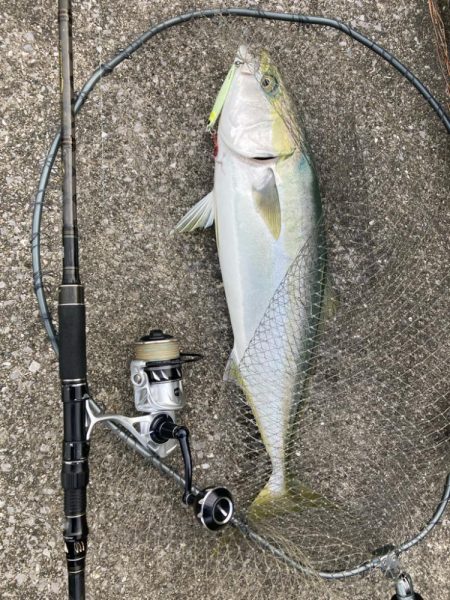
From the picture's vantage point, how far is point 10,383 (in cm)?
188

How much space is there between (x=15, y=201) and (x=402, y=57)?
1750mm

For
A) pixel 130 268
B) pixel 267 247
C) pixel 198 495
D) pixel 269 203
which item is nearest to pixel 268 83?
pixel 269 203

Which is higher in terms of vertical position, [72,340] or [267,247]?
[267,247]

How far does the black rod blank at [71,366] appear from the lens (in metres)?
1.52

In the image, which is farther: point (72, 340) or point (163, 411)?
point (163, 411)

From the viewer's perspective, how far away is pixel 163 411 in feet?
6.09

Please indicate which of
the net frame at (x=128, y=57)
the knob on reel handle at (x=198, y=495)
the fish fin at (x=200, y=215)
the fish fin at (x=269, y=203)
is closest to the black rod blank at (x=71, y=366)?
the net frame at (x=128, y=57)

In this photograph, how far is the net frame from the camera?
1.88 m

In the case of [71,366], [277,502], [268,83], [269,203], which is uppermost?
[268,83]

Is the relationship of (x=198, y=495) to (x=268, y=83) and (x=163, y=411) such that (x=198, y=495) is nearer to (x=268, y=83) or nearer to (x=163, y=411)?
(x=163, y=411)

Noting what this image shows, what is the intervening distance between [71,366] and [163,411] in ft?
1.32

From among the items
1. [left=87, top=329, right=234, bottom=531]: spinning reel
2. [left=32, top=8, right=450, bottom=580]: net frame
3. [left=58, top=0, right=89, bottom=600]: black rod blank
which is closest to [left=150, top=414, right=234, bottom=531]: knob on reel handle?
[left=87, top=329, right=234, bottom=531]: spinning reel

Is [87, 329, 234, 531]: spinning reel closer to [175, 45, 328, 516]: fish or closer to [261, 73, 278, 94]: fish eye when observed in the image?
[175, 45, 328, 516]: fish

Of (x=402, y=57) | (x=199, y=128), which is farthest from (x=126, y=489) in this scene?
(x=402, y=57)
